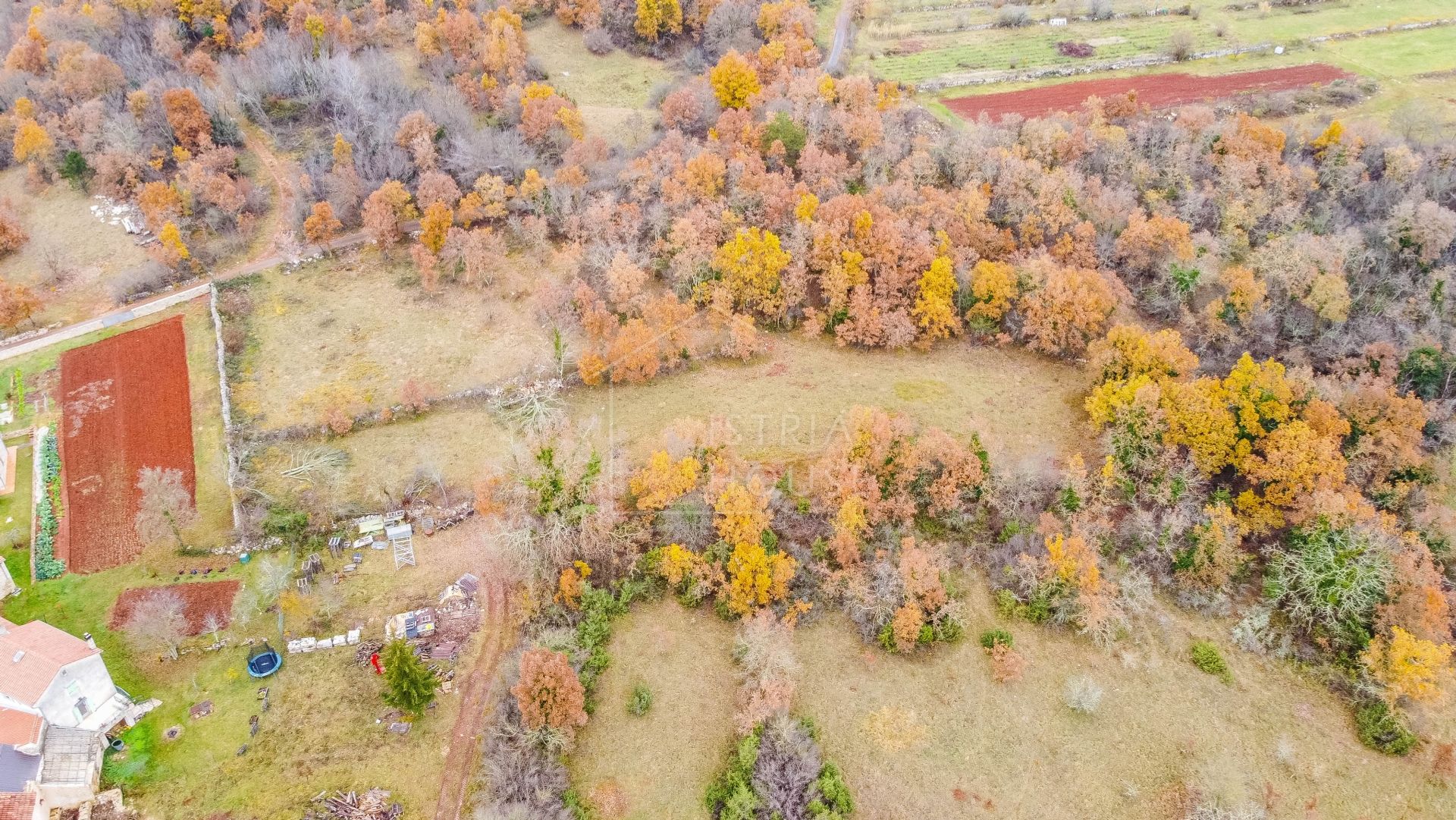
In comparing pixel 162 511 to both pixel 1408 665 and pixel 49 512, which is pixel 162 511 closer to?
pixel 49 512

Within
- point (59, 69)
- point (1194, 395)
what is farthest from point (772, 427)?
point (59, 69)

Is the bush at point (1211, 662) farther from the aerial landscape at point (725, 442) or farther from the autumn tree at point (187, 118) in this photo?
the autumn tree at point (187, 118)

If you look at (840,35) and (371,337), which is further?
(840,35)

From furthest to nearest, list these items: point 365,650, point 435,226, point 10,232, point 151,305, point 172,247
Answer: point 10,232
point 435,226
point 172,247
point 151,305
point 365,650

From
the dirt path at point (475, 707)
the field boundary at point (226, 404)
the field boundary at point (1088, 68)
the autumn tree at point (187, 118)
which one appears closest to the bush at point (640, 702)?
the dirt path at point (475, 707)

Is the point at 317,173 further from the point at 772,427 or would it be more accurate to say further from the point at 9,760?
the point at 9,760

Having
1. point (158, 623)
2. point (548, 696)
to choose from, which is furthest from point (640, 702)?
point (158, 623)
